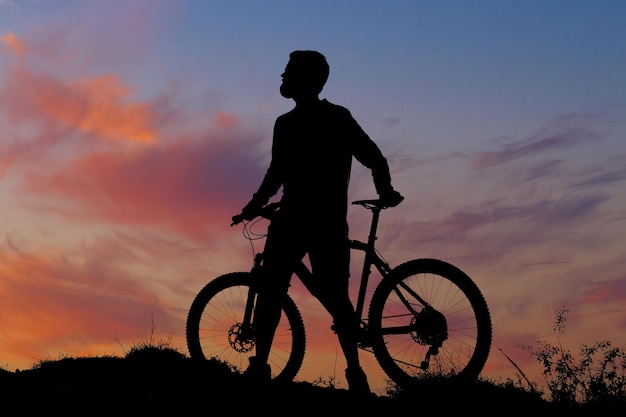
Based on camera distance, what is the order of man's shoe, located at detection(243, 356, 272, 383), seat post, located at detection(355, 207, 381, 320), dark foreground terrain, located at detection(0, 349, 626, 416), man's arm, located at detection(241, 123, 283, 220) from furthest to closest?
seat post, located at detection(355, 207, 381, 320) → man's shoe, located at detection(243, 356, 272, 383) → man's arm, located at detection(241, 123, 283, 220) → dark foreground terrain, located at detection(0, 349, 626, 416)

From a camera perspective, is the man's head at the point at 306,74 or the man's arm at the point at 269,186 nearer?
the man's head at the point at 306,74

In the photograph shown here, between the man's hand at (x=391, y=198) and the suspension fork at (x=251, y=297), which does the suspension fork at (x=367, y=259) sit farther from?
the suspension fork at (x=251, y=297)

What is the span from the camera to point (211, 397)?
7.04 m

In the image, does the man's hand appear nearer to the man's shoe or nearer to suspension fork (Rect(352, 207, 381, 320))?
suspension fork (Rect(352, 207, 381, 320))

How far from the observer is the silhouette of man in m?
6.75

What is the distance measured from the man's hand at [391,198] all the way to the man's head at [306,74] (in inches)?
47.3

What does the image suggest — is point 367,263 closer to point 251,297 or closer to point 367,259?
point 367,259

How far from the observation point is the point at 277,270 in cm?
708

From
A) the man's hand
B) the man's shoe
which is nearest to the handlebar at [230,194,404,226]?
the man's hand

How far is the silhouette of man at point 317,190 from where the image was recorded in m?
6.75

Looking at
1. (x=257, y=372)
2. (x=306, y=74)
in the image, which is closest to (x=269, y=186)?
(x=306, y=74)

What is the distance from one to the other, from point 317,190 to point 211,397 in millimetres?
2204

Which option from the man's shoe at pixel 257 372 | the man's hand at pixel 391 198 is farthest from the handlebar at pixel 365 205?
the man's shoe at pixel 257 372

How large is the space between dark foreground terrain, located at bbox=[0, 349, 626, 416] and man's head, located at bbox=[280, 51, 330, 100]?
2.84 metres
